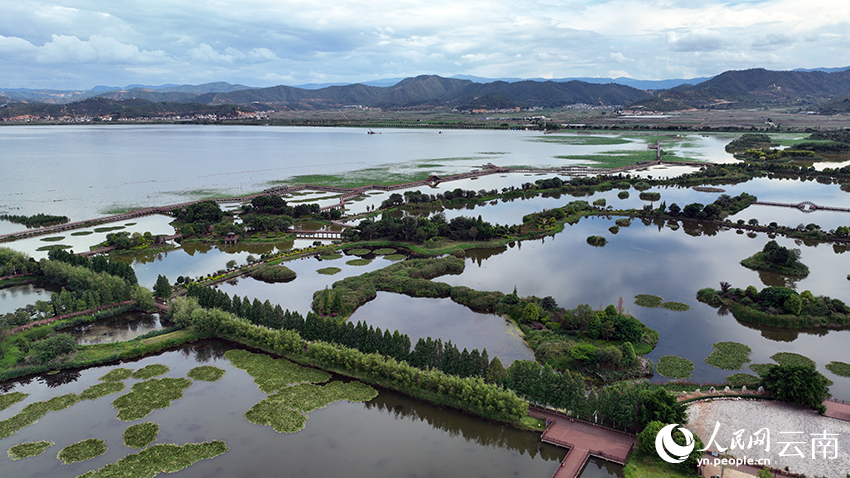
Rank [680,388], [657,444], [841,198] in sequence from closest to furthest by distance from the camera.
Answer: [657,444]
[680,388]
[841,198]

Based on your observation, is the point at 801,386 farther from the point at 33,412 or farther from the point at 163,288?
the point at 163,288

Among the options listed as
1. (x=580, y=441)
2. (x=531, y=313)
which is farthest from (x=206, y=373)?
(x=580, y=441)

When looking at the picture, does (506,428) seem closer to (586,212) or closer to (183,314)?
(183,314)

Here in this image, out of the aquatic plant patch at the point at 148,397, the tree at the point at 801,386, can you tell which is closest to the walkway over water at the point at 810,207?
the tree at the point at 801,386

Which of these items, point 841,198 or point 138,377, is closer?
point 138,377

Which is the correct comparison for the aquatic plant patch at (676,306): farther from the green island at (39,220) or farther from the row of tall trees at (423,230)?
the green island at (39,220)

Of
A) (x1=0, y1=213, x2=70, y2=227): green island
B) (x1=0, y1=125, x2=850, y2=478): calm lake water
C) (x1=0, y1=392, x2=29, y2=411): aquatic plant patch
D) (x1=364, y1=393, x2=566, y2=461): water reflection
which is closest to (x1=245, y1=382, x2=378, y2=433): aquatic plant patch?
(x1=0, y1=125, x2=850, y2=478): calm lake water

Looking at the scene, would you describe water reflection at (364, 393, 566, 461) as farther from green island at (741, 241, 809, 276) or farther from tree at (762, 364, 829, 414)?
green island at (741, 241, 809, 276)

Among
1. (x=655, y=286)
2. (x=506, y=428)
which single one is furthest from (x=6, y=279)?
(x=655, y=286)
